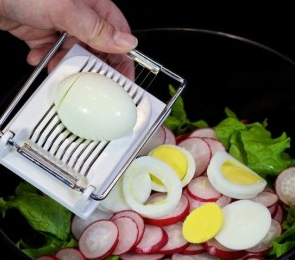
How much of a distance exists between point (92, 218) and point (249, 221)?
324mm

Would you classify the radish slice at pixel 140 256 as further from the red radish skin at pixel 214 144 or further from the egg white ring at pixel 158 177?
the red radish skin at pixel 214 144

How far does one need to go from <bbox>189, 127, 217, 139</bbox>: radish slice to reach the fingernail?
0.36 meters

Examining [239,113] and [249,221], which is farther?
[239,113]

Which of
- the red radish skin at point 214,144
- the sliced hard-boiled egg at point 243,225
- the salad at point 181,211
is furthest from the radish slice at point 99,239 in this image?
the red radish skin at point 214,144

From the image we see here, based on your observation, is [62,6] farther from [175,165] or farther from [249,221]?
[249,221]

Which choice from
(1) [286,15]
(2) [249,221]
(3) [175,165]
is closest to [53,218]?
(3) [175,165]

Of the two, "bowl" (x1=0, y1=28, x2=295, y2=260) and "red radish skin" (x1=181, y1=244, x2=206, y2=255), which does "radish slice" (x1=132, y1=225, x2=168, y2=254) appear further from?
"bowl" (x1=0, y1=28, x2=295, y2=260)

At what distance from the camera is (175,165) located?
59.7 inches

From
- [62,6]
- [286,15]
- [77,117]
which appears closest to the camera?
[77,117]

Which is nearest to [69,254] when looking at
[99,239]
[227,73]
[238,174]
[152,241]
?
[99,239]

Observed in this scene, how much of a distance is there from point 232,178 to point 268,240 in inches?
5.9

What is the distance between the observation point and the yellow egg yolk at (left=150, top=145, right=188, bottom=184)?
1517mm

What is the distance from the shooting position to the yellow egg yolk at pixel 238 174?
1.50 meters

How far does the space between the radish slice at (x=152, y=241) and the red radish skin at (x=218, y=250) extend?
9 cm
